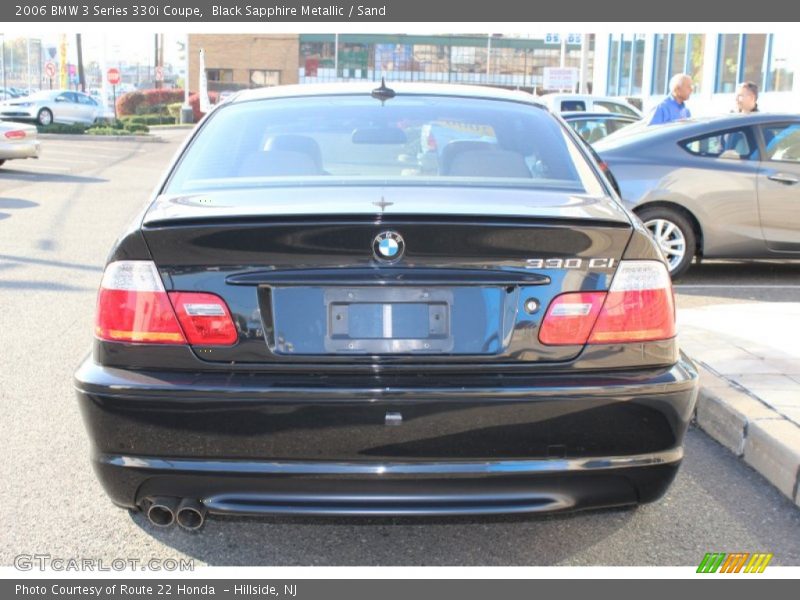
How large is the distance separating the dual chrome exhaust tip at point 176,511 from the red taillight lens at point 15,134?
1960 centimetres

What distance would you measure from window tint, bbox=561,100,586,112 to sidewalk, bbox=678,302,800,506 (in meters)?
11.9

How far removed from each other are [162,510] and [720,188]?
6549 mm

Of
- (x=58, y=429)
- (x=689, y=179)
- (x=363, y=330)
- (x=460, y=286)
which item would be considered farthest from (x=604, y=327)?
(x=689, y=179)

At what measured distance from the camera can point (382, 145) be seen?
3.98 metres

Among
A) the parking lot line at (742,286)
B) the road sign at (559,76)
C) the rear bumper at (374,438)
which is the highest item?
the road sign at (559,76)

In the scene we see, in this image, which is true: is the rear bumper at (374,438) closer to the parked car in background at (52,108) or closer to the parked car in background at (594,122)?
the parked car in background at (594,122)

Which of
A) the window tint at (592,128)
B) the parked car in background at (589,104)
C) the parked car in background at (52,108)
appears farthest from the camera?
the parked car in background at (52,108)

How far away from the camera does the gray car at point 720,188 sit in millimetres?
8320

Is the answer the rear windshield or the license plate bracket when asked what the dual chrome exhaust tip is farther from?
the rear windshield

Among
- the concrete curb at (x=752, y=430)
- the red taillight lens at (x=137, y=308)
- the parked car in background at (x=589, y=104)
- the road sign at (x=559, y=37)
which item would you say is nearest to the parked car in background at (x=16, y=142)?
the parked car in background at (x=589, y=104)

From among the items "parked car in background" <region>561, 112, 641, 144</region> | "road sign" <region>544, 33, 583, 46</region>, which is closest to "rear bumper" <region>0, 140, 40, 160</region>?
"parked car in background" <region>561, 112, 641, 144</region>

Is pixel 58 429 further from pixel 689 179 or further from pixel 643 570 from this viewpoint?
pixel 689 179

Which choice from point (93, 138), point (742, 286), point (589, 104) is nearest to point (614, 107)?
point (589, 104)

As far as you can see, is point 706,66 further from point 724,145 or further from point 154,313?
point 154,313
